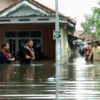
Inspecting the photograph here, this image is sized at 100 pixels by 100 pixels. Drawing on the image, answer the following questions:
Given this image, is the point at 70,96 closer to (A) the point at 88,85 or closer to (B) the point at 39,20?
(A) the point at 88,85

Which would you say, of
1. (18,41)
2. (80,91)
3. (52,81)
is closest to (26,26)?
(18,41)

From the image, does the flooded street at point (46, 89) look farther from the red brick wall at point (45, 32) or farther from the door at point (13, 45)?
the red brick wall at point (45, 32)

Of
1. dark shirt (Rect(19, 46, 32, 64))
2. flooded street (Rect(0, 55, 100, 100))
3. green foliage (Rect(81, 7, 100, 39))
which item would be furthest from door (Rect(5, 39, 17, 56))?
green foliage (Rect(81, 7, 100, 39))

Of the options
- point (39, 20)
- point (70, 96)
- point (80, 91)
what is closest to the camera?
point (70, 96)

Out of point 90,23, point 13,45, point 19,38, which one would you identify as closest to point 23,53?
point 19,38

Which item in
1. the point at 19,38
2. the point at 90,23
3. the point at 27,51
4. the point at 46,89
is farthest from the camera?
the point at 90,23

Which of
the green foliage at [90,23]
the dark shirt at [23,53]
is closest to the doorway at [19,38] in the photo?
the dark shirt at [23,53]

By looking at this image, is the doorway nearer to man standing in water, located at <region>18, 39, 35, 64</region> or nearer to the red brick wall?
the red brick wall

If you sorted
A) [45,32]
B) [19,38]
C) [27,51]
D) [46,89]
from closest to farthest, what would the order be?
[46,89]
[27,51]
[19,38]
[45,32]

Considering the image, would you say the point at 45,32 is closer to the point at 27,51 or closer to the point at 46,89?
the point at 27,51

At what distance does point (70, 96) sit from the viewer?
36.6 feet

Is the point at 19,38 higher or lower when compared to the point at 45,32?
lower

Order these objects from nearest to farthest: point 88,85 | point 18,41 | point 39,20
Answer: point 88,85 < point 39,20 < point 18,41

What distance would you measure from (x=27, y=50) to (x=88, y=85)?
757 centimetres
